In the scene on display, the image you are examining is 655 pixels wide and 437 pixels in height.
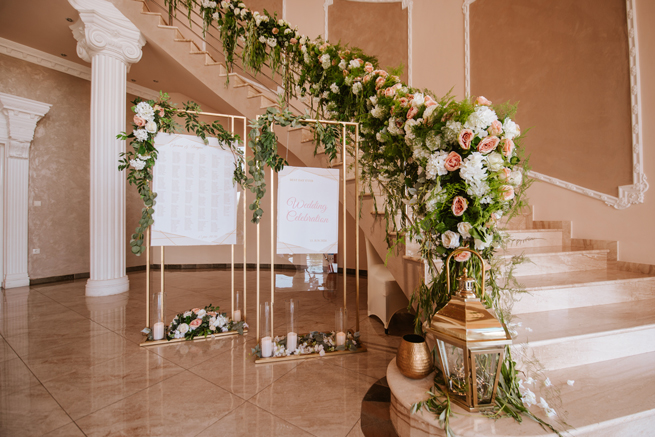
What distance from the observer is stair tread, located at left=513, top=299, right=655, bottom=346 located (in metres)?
1.64

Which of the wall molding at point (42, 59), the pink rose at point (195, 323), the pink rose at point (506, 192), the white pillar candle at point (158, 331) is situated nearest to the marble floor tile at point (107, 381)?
→ the white pillar candle at point (158, 331)

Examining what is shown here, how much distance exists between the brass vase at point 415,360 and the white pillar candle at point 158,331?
6.95ft

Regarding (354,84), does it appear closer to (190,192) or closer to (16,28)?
(190,192)

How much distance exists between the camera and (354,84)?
2.49 meters

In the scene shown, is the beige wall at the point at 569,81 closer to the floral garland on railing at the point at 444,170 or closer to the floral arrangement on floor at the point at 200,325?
the floral garland on railing at the point at 444,170

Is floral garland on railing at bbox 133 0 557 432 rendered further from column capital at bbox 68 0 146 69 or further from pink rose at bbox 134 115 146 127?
column capital at bbox 68 0 146 69

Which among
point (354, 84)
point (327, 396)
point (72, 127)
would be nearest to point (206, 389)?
point (327, 396)

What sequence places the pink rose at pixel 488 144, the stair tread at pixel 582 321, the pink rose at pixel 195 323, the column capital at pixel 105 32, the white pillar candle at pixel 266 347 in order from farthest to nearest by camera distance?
1. the column capital at pixel 105 32
2. the pink rose at pixel 195 323
3. the white pillar candle at pixel 266 347
4. the stair tread at pixel 582 321
5. the pink rose at pixel 488 144

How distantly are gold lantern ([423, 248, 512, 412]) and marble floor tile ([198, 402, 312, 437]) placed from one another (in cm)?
77

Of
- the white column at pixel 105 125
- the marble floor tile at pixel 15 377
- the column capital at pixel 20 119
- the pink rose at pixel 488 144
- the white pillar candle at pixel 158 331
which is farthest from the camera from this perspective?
the column capital at pixel 20 119

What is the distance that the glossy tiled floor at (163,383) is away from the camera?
5.12ft

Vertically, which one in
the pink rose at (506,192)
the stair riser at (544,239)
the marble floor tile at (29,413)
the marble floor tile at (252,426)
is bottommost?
the marble floor tile at (252,426)

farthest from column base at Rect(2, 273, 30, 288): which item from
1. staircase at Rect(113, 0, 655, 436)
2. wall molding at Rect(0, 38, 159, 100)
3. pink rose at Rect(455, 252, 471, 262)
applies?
pink rose at Rect(455, 252, 471, 262)

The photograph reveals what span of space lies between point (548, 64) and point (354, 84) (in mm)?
2590
